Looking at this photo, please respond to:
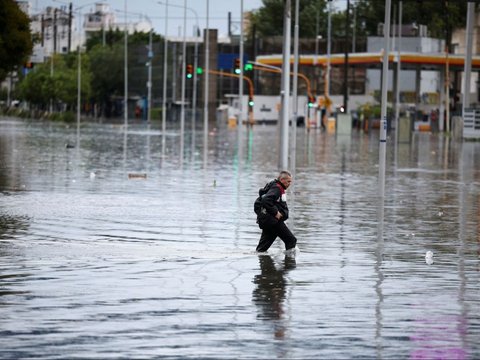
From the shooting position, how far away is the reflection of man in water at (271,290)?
13211 millimetres

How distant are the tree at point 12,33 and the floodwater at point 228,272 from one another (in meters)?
28.9

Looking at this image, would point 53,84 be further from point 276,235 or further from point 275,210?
point 275,210

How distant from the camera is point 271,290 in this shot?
15.1 metres

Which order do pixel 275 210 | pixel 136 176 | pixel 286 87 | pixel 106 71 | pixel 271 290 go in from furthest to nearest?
pixel 106 71
pixel 286 87
pixel 136 176
pixel 275 210
pixel 271 290

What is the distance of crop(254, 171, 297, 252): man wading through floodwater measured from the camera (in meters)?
18.2

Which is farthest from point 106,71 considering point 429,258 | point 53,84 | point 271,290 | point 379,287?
point 271,290

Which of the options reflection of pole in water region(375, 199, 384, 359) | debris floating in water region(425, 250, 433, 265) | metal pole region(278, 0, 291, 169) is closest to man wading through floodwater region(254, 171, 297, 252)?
reflection of pole in water region(375, 199, 384, 359)

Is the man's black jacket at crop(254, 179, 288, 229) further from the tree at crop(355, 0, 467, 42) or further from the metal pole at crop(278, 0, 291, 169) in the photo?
the tree at crop(355, 0, 467, 42)

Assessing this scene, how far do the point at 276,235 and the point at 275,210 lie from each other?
0.55 meters

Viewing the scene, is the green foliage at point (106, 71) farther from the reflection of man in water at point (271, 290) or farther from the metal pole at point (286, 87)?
the reflection of man in water at point (271, 290)

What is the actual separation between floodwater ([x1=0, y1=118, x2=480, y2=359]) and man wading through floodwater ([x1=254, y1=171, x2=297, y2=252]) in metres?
0.31

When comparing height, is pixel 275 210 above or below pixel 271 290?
above

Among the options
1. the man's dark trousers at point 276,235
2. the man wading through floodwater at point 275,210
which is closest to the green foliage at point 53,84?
the man's dark trousers at point 276,235

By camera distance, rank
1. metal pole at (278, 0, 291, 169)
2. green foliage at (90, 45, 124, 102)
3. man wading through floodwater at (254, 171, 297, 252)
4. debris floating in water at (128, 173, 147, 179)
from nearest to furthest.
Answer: man wading through floodwater at (254, 171, 297, 252)
debris floating in water at (128, 173, 147, 179)
metal pole at (278, 0, 291, 169)
green foliage at (90, 45, 124, 102)
